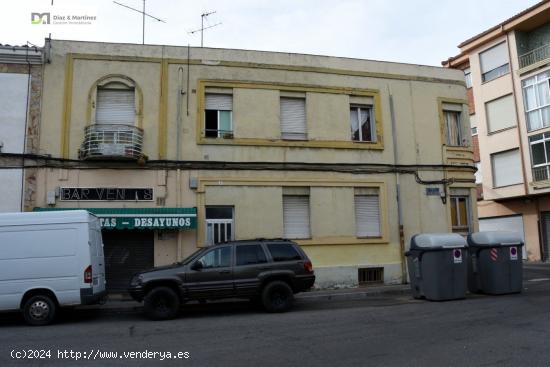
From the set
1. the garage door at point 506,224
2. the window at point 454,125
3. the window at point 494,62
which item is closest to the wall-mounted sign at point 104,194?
the window at point 454,125

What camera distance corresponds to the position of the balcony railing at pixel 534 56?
1009 inches

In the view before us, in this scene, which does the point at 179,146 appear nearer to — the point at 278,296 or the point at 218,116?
the point at 218,116

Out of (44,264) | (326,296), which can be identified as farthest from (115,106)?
(326,296)

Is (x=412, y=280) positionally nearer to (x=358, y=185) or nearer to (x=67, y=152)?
(x=358, y=185)

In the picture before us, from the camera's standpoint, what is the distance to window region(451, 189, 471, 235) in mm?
17441

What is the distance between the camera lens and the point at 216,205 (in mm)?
14922

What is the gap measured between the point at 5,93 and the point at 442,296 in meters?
13.5

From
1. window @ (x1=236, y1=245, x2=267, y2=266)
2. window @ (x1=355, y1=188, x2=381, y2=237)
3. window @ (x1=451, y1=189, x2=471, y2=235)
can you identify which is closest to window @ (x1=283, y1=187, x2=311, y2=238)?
window @ (x1=355, y1=188, x2=381, y2=237)

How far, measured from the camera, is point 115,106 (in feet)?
49.1

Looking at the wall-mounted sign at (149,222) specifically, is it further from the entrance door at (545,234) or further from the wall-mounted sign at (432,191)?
the entrance door at (545,234)

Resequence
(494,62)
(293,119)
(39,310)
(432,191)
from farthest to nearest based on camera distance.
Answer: (494,62)
(432,191)
(293,119)
(39,310)

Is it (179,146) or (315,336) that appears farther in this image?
(179,146)

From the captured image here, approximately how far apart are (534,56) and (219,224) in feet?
69.1

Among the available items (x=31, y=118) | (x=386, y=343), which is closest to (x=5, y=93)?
(x=31, y=118)
